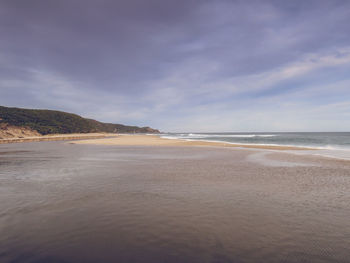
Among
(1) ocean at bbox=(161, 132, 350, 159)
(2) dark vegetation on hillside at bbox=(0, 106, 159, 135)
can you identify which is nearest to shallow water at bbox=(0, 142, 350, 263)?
(1) ocean at bbox=(161, 132, 350, 159)

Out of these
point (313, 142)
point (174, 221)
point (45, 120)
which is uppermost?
point (45, 120)

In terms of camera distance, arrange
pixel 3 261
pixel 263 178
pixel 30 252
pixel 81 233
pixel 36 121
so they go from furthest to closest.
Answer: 1. pixel 36 121
2. pixel 263 178
3. pixel 81 233
4. pixel 30 252
5. pixel 3 261

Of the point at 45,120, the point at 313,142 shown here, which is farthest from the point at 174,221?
the point at 45,120

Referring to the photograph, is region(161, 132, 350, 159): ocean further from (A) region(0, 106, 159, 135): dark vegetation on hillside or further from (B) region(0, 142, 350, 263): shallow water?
(A) region(0, 106, 159, 135): dark vegetation on hillside

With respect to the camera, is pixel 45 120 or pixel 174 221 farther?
pixel 45 120

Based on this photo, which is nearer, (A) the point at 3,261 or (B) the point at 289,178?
(A) the point at 3,261

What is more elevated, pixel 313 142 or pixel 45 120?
pixel 45 120

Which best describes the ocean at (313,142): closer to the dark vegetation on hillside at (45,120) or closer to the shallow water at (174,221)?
the shallow water at (174,221)

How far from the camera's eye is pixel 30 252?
3.91 m

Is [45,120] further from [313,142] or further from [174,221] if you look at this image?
[313,142]

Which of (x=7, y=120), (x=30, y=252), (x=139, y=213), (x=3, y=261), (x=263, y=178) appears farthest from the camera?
(x=7, y=120)

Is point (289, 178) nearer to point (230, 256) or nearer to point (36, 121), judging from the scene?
point (230, 256)

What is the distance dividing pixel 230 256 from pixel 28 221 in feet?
19.2

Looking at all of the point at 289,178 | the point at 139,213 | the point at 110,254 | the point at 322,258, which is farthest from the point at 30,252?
the point at 289,178
